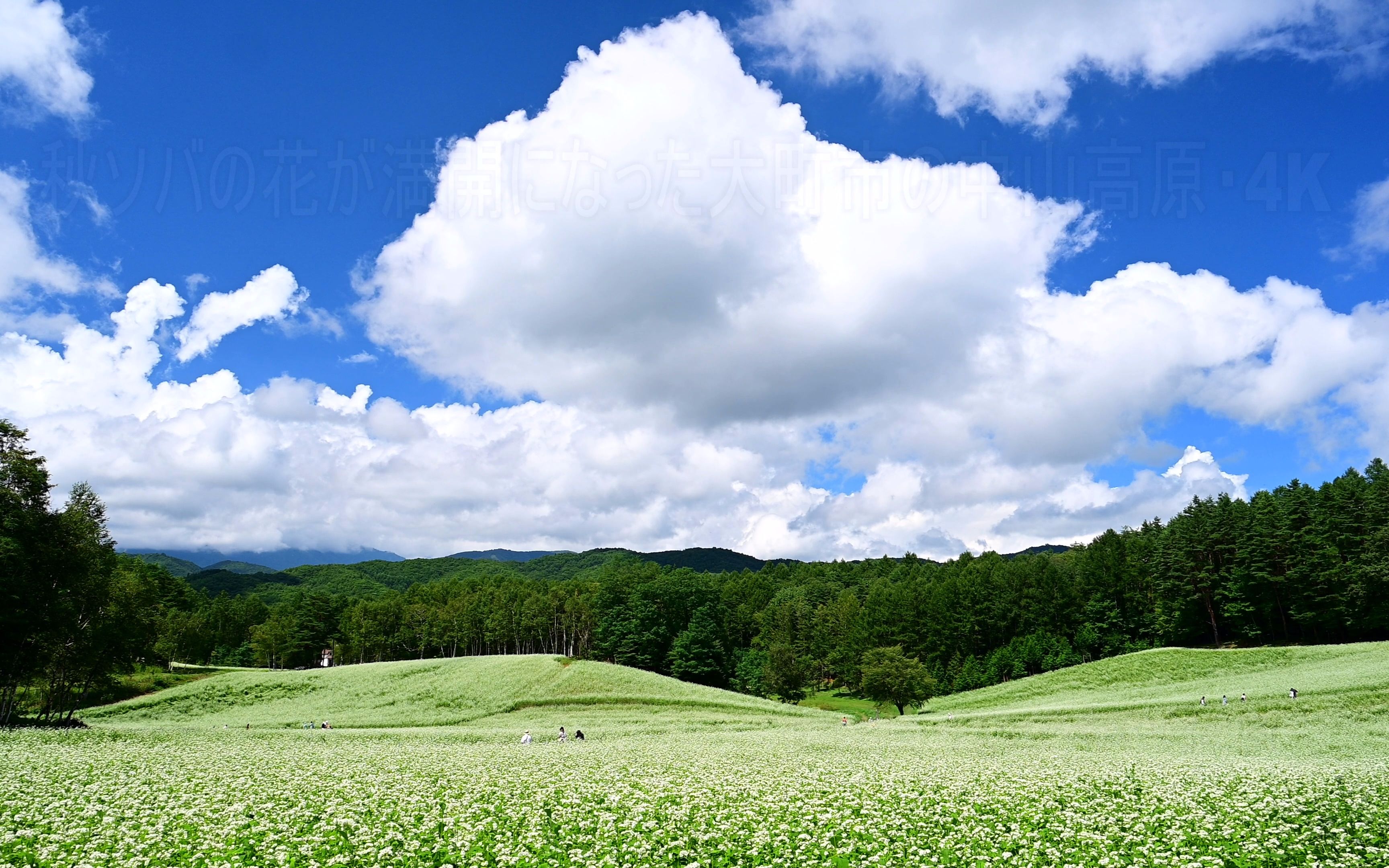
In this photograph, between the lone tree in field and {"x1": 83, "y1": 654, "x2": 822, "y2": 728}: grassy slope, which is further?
the lone tree in field

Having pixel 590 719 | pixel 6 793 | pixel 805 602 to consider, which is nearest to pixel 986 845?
pixel 6 793

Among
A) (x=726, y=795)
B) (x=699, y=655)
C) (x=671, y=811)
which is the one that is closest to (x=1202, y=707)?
(x=726, y=795)

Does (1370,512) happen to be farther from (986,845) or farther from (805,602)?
(986,845)

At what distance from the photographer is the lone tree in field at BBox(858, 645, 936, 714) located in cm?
7206

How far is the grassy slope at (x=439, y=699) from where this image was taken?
5556 centimetres

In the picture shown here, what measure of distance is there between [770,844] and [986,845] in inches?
176

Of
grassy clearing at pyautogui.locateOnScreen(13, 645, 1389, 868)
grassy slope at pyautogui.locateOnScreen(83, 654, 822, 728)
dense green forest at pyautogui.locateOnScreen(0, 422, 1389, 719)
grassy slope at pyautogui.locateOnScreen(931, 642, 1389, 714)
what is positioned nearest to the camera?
grassy clearing at pyautogui.locateOnScreen(13, 645, 1389, 868)

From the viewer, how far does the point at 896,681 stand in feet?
236

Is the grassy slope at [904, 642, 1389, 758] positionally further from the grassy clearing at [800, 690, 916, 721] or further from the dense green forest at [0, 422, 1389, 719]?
the dense green forest at [0, 422, 1389, 719]

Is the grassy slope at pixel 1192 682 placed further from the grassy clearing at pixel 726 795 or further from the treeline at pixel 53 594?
the treeline at pixel 53 594

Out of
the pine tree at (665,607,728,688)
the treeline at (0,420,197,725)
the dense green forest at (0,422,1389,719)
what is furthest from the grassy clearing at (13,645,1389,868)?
the pine tree at (665,607,728,688)

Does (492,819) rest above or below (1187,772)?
above

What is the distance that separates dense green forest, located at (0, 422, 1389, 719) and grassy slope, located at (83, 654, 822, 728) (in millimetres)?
7700

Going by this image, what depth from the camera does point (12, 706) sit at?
4656 cm
